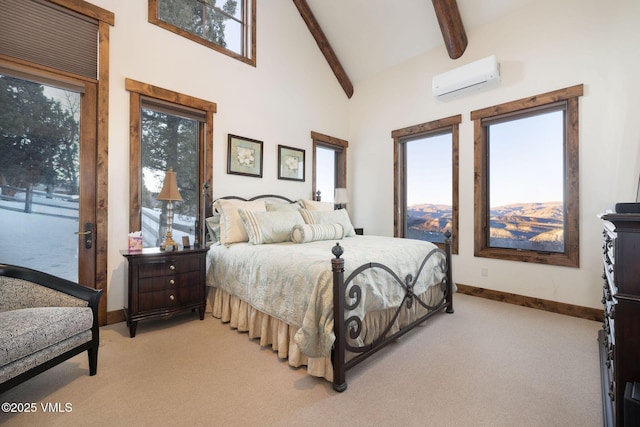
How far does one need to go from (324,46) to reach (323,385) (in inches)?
199

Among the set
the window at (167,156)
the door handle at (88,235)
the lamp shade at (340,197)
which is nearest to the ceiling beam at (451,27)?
the lamp shade at (340,197)

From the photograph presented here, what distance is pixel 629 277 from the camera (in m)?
1.08

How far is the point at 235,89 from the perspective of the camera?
149 inches

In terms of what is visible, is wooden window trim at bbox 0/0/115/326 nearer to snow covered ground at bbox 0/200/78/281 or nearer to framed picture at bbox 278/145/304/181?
snow covered ground at bbox 0/200/78/281

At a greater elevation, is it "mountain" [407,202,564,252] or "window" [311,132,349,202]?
"window" [311,132,349,202]

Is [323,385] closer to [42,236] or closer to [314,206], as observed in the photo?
[314,206]

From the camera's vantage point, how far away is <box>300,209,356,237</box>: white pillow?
3.45 meters

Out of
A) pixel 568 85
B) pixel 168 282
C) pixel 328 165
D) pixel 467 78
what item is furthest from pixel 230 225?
pixel 568 85

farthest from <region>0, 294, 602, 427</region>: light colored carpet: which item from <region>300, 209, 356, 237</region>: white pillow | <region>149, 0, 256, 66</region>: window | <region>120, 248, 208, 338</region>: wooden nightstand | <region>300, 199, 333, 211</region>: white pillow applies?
<region>149, 0, 256, 66</region>: window

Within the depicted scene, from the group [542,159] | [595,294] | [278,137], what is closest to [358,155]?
[278,137]

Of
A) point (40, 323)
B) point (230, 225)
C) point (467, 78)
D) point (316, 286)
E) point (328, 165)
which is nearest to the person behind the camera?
point (40, 323)

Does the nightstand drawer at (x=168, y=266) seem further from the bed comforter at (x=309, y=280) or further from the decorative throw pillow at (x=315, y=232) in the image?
the decorative throw pillow at (x=315, y=232)

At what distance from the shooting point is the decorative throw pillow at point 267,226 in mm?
2885

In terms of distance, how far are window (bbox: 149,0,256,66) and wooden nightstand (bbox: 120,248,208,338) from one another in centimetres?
256
